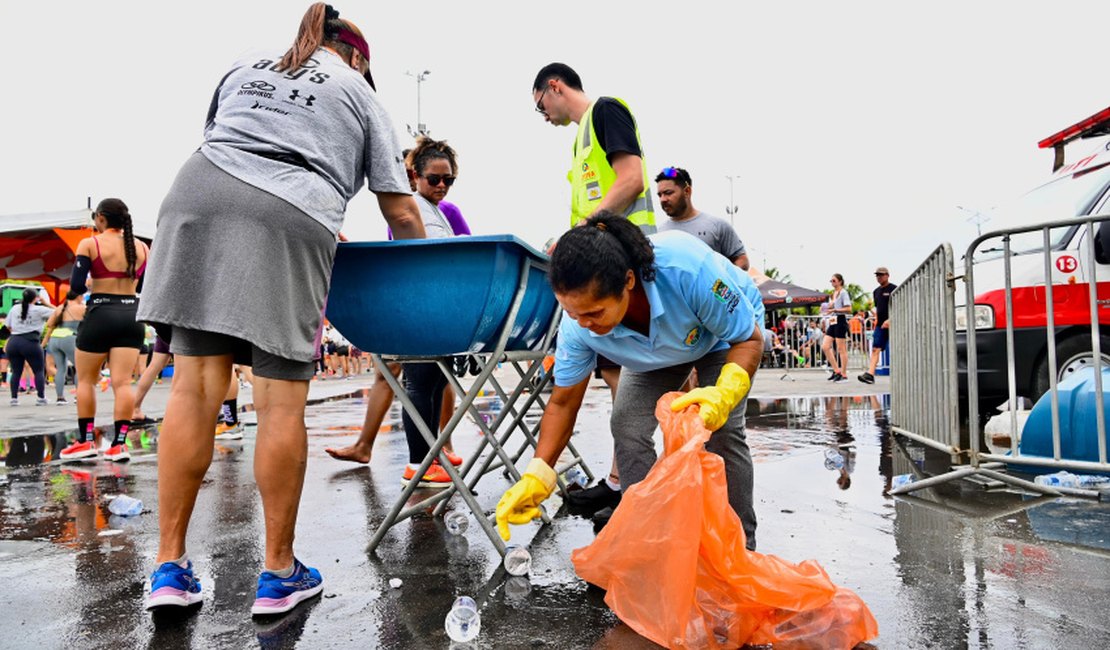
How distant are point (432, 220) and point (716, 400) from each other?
2.25 metres

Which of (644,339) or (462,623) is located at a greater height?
(644,339)

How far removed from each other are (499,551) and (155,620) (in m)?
0.99

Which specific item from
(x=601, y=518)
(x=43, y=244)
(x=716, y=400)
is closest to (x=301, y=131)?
(x=716, y=400)

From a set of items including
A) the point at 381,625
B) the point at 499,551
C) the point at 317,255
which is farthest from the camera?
the point at 499,551

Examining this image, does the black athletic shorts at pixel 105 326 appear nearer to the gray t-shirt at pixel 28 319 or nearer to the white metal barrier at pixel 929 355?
the white metal barrier at pixel 929 355

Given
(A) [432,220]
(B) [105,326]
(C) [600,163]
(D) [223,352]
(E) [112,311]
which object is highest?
(C) [600,163]

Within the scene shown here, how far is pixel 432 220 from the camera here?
3869 mm

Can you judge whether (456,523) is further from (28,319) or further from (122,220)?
(28,319)

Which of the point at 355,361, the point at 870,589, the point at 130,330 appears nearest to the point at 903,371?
the point at 870,589

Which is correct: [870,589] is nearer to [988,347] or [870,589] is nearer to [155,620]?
[155,620]

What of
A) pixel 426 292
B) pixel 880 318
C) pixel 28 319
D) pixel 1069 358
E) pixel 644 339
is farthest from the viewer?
pixel 880 318

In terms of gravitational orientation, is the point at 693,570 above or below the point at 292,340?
below

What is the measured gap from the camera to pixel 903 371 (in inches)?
213

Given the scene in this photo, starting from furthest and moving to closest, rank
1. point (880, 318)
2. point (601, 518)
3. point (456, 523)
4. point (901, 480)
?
1. point (880, 318)
2. point (901, 480)
3. point (601, 518)
4. point (456, 523)
